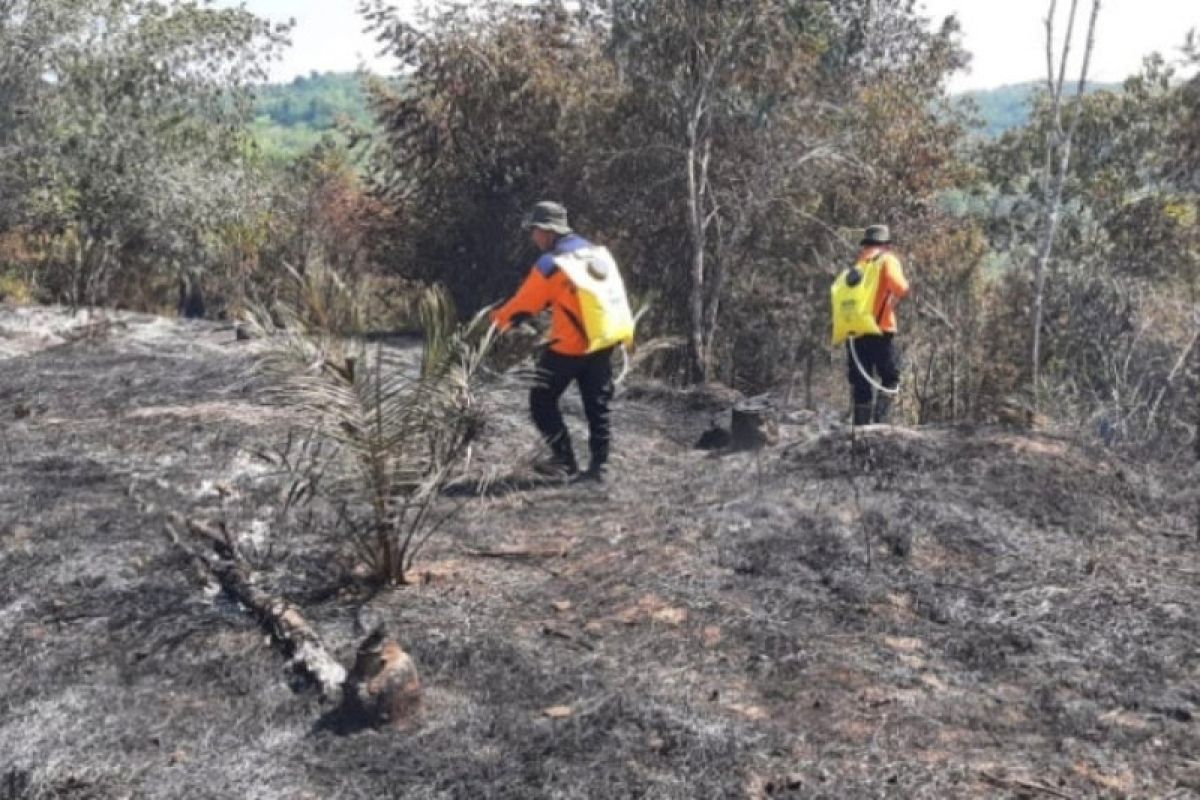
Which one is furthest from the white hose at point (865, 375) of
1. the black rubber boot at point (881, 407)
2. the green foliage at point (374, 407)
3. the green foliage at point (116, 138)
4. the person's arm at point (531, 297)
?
the green foliage at point (116, 138)

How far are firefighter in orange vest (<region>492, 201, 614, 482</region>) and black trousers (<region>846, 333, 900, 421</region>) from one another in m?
2.13

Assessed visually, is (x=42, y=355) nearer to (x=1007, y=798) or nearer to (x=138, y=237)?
(x=138, y=237)

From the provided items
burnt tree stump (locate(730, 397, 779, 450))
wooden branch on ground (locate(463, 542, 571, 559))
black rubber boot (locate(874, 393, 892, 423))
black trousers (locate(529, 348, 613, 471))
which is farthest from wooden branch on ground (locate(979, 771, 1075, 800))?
black rubber boot (locate(874, 393, 892, 423))

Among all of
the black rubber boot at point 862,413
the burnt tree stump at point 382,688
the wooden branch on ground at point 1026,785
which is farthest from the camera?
the black rubber boot at point 862,413

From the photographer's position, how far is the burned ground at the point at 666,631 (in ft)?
12.2

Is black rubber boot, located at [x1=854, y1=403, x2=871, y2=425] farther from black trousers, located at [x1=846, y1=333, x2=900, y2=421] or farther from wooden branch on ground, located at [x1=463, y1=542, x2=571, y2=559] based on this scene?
wooden branch on ground, located at [x1=463, y1=542, x2=571, y2=559]

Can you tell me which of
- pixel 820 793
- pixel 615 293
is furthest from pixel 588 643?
pixel 615 293

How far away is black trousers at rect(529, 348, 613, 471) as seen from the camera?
6691 mm

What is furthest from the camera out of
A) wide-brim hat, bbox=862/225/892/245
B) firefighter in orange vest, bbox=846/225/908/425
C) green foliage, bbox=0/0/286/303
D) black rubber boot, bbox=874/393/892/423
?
green foliage, bbox=0/0/286/303

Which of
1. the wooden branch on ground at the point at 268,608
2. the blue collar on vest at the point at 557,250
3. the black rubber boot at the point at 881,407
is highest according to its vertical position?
the blue collar on vest at the point at 557,250

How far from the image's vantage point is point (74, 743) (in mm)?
3945

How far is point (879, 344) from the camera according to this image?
822cm

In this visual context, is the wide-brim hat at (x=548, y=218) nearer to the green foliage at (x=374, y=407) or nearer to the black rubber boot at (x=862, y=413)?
the green foliage at (x=374, y=407)

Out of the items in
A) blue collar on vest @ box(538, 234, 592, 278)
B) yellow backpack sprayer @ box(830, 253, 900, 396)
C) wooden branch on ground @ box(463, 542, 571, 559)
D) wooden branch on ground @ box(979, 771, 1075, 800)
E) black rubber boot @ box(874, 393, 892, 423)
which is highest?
blue collar on vest @ box(538, 234, 592, 278)
